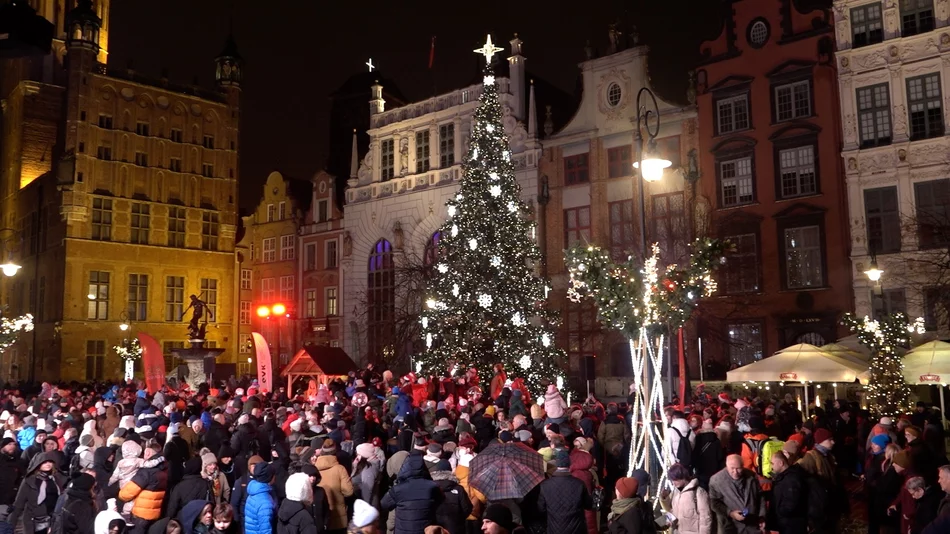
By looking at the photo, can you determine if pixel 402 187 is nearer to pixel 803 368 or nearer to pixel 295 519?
pixel 803 368

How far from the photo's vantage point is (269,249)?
173 feet

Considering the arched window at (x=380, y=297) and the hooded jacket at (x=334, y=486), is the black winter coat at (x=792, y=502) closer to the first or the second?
the hooded jacket at (x=334, y=486)

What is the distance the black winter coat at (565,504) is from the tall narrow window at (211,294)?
160ft

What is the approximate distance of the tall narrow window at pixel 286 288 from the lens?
50491 mm

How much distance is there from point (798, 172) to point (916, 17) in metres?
6.69

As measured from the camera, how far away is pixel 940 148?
29.7 m

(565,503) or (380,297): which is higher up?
(380,297)

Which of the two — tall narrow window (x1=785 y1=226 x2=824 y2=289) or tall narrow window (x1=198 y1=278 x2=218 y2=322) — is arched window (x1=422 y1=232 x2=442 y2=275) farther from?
tall narrow window (x1=198 y1=278 x2=218 y2=322)

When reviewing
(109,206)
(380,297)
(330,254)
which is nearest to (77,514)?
(380,297)

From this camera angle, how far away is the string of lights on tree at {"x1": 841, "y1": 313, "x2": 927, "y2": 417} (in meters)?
18.5

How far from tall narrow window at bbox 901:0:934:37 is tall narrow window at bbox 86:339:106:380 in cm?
4380

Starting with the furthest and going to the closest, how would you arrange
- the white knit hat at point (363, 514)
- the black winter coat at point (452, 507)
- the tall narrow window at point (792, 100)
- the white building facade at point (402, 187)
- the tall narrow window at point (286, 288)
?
the tall narrow window at point (286, 288) < the white building facade at point (402, 187) < the tall narrow window at point (792, 100) < the black winter coat at point (452, 507) < the white knit hat at point (363, 514)

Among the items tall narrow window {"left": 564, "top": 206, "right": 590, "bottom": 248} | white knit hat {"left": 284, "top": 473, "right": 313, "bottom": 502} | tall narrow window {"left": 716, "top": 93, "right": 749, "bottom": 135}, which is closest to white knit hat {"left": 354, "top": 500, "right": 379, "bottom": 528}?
white knit hat {"left": 284, "top": 473, "right": 313, "bottom": 502}

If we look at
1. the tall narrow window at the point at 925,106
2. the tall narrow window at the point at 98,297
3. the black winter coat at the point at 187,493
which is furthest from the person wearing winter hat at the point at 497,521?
the tall narrow window at the point at 98,297
